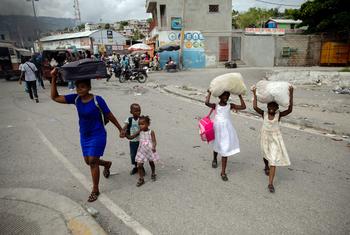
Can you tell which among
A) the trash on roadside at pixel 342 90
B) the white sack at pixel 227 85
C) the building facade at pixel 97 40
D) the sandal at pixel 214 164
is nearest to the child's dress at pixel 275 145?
the white sack at pixel 227 85

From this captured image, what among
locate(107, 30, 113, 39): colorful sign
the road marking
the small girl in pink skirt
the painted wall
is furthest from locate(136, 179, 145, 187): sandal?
locate(107, 30, 113, 39): colorful sign

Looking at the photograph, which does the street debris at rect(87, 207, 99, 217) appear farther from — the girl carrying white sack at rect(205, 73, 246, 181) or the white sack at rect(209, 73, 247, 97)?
the white sack at rect(209, 73, 247, 97)

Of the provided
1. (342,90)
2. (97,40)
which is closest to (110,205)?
(342,90)

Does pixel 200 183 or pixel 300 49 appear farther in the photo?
pixel 300 49

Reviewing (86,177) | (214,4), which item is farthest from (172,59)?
(86,177)

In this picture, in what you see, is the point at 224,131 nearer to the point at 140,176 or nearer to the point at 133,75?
the point at 140,176

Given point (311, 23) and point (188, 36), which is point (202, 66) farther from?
point (311, 23)

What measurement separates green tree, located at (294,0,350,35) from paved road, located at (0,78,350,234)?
71.0 ft

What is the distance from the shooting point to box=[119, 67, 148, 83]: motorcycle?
675 inches

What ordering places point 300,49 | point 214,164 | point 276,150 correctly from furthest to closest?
point 300,49 → point 214,164 → point 276,150

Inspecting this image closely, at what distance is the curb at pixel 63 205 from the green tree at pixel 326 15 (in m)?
26.2

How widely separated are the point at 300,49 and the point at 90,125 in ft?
89.3

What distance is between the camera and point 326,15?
25.5m

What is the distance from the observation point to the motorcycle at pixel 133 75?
17.1 meters
